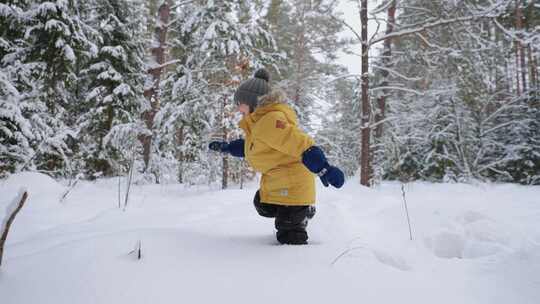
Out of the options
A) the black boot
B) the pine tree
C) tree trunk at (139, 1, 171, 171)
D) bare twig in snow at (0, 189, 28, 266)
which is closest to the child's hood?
the black boot

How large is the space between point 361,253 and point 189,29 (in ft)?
29.0

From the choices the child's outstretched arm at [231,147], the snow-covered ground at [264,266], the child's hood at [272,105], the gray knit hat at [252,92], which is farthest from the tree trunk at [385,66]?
the child's hood at [272,105]

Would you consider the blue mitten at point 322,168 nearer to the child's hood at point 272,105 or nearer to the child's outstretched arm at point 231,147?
the child's hood at point 272,105

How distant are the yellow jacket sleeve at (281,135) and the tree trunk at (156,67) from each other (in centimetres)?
708

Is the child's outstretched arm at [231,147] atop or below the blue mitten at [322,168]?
atop

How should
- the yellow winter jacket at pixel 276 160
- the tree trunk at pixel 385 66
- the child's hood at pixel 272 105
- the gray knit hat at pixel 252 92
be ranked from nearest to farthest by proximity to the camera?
the yellow winter jacket at pixel 276 160, the child's hood at pixel 272 105, the gray knit hat at pixel 252 92, the tree trunk at pixel 385 66

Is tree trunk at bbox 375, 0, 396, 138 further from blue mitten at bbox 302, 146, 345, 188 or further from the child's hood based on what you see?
blue mitten at bbox 302, 146, 345, 188

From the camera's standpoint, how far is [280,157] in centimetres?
225

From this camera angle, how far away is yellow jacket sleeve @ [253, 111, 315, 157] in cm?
201

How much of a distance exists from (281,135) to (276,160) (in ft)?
0.94

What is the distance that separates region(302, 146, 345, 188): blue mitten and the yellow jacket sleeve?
0.05 m

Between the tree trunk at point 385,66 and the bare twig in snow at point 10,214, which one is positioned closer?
the bare twig in snow at point 10,214

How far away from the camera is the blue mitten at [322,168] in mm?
1905

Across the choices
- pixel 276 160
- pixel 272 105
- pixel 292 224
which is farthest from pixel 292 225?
pixel 272 105
